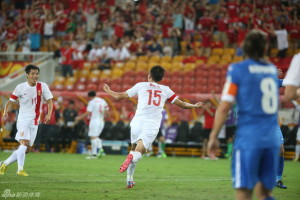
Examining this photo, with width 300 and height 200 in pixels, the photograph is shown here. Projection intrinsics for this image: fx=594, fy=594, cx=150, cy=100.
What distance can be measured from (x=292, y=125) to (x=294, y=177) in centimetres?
877

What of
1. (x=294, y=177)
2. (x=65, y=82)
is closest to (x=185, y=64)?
(x=65, y=82)

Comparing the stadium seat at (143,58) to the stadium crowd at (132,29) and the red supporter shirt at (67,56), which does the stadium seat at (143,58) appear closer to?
the stadium crowd at (132,29)

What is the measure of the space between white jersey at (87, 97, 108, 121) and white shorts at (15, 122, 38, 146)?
358 inches

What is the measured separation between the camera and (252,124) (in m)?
6.21

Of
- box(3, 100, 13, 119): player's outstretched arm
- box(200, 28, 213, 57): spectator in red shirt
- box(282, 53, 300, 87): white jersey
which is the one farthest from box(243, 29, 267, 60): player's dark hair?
box(200, 28, 213, 57): spectator in red shirt

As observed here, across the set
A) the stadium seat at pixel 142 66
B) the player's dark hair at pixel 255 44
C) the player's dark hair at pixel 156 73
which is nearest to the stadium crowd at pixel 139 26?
the stadium seat at pixel 142 66

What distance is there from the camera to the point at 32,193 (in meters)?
9.91

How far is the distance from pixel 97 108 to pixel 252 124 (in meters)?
17.1

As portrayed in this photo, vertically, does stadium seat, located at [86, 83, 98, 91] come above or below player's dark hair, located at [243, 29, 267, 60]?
above

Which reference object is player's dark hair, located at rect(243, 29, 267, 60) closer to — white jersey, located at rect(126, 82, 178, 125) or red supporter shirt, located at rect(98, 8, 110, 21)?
white jersey, located at rect(126, 82, 178, 125)

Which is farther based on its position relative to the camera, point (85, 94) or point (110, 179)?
point (85, 94)

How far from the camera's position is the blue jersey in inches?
243

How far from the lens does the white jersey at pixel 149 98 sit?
1152 centimetres

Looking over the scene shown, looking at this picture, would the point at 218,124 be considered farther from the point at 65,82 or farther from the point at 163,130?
the point at 65,82
